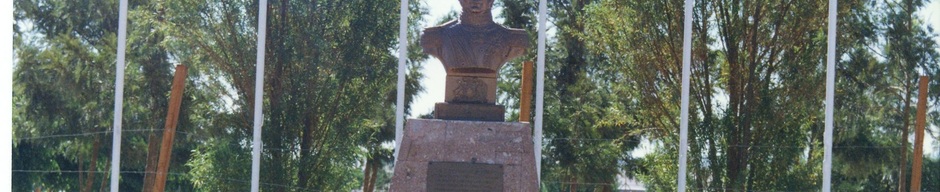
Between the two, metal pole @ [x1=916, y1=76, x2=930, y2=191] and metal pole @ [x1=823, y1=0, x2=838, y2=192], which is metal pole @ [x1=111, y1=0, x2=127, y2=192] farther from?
metal pole @ [x1=916, y1=76, x2=930, y2=191]

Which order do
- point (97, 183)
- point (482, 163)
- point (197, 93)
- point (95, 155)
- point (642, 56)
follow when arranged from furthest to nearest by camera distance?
1. point (97, 183)
2. point (95, 155)
3. point (197, 93)
4. point (642, 56)
5. point (482, 163)

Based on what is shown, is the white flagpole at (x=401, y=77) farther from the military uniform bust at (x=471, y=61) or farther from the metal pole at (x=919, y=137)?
the metal pole at (x=919, y=137)

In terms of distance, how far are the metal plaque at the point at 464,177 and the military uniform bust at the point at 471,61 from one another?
507mm

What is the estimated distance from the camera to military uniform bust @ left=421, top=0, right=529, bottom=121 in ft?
38.9

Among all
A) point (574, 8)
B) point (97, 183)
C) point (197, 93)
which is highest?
point (574, 8)

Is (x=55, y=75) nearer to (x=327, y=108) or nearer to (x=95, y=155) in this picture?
(x=95, y=155)

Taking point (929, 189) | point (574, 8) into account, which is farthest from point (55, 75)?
point (929, 189)

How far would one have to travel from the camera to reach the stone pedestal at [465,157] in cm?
1148

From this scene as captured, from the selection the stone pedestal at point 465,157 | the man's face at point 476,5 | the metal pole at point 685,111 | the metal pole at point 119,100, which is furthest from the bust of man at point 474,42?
the metal pole at point 119,100

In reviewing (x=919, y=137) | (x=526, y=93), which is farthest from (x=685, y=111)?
(x=919, y=137)

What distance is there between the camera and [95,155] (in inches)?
910

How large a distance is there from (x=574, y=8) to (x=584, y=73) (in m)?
0.99

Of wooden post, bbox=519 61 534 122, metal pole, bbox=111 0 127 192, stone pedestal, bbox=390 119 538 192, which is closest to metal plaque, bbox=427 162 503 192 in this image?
stone pedestal, bbox=390 119 538 192

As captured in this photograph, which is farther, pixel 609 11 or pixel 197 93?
pixel 197 93
